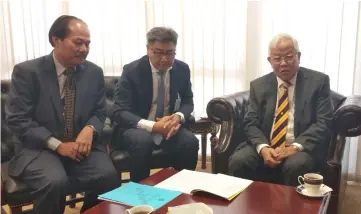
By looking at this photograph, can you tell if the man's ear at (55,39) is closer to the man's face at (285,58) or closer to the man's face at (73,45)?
the man's face at (73,45)

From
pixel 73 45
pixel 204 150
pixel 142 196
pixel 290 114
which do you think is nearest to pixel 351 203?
pixel 290 114

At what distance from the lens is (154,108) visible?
8.29 ft

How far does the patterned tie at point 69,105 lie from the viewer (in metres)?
2.17

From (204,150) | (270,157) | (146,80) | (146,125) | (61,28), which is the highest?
(61,28)

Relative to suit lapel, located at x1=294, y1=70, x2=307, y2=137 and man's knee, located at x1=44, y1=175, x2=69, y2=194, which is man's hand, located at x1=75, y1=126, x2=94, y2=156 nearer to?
man's knee, located at x1=44, y1=175, x2=69, y2=194

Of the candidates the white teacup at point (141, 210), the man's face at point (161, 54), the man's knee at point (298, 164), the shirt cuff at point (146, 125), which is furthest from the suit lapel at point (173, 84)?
the white teacup at point (141, 210)

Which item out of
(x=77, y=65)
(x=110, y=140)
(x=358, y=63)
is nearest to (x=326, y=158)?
(x=358, y=63)

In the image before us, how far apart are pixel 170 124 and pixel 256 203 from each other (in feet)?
2.99

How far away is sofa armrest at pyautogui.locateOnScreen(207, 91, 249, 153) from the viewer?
2400 mm

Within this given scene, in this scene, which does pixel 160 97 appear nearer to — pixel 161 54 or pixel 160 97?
pixel 160 97

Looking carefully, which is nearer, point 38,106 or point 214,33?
point 38,106

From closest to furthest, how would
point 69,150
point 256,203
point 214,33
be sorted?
point 256,203, point 69,150, point 214,33

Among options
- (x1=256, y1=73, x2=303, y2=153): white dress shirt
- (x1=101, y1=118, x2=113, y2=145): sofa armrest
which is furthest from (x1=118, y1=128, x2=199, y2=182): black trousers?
(x1=256, y1=73, x2=303, y2=153): white dress shirt

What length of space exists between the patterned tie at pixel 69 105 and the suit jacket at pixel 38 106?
23 millimetres
